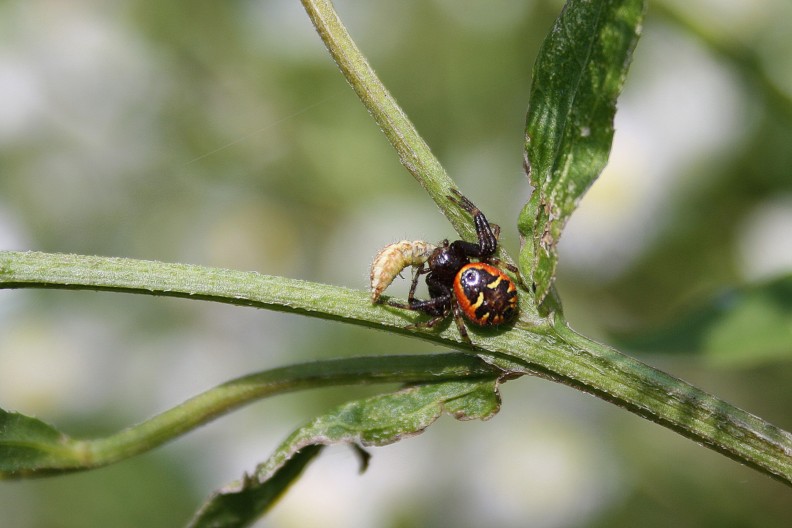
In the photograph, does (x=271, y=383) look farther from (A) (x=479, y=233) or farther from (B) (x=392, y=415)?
(A) (x=479, y=233)

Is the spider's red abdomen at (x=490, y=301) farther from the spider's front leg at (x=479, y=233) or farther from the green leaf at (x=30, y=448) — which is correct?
the green leaf at (x=30, y=448)

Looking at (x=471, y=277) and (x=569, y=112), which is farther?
(x=471, y=277)

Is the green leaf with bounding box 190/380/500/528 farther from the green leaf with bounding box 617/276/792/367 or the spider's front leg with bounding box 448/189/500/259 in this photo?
the green leaf with bounding box 617/276/792/367

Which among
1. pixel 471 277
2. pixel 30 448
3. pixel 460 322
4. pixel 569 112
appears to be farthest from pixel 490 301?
pixel 30 448

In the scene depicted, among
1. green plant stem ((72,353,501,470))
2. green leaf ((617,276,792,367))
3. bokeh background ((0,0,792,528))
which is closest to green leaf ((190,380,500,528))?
green plant stem ((72,353,501,470))

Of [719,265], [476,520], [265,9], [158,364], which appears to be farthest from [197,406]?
[265,9]

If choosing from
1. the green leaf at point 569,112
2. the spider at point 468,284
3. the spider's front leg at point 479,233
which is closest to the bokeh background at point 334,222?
the spider at point 468,284
